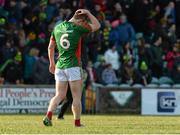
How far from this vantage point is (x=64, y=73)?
1541 cm

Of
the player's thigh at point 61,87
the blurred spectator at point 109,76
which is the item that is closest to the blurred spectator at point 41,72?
the blurred spectator at point 109,76

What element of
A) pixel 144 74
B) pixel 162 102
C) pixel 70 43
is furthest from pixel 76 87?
pixel 144 74

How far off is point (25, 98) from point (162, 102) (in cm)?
467

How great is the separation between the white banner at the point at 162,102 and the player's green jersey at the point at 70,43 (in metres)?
10.5

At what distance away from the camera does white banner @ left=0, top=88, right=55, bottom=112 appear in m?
24.8

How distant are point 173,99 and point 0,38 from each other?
21.5 feet

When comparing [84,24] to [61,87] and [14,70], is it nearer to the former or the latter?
[61,87]

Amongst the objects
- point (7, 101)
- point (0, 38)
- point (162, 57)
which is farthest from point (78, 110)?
point (162, 57)

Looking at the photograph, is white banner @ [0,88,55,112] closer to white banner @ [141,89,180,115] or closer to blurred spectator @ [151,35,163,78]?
white banner @ [141,89,180,115]

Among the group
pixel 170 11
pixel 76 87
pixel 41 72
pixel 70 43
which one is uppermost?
pixel 170 11

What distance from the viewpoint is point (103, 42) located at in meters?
28.7

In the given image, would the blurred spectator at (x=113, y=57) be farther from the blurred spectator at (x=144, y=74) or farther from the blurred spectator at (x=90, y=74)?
the blurred spectator at (x=144, y=74)

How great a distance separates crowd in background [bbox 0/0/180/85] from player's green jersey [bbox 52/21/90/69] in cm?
1035

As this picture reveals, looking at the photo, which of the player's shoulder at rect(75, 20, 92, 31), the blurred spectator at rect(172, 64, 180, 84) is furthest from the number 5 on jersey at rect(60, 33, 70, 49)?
the blurred spectator at rect(172, 64, 180, 84)
